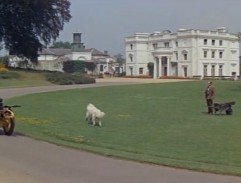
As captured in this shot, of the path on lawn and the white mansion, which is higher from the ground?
the white mansion

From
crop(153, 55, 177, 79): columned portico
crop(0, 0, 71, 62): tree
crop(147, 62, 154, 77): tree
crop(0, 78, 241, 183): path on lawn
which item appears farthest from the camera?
crop(147, 62, 154, 77): tree

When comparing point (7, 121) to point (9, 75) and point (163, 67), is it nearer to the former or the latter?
point (9, 75)

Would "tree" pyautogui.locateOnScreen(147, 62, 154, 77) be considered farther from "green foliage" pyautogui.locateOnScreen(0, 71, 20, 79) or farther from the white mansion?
"green foliage" pyautogui.locateOnScreen(0, 71, 20, 79)

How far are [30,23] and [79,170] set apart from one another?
69.4 m

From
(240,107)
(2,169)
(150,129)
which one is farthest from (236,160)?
(240,107)

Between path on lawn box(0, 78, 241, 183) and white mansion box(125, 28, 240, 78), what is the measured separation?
111 meters

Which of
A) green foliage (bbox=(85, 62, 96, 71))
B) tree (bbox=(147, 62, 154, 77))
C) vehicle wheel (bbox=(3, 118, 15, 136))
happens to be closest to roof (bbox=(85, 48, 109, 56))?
green foliage (bbox=(85, 62, 96, 71))

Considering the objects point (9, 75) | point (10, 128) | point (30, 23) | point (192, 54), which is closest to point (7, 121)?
point (10, 128)

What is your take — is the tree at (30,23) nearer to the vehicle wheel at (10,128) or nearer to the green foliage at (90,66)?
the green foliage at (90,66)

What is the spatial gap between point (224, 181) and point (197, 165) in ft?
5.34

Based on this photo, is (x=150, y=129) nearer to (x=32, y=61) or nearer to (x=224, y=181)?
(x=224, y=181)

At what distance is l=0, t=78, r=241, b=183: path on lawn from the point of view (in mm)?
10125

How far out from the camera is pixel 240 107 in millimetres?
32219

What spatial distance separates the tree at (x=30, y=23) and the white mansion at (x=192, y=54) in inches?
1994
